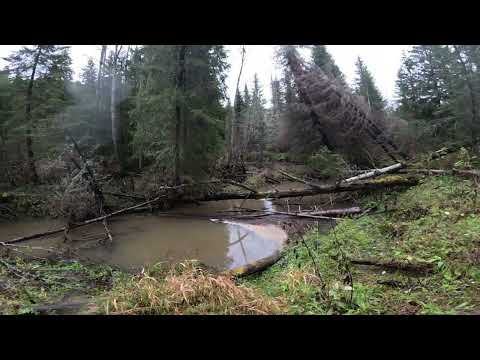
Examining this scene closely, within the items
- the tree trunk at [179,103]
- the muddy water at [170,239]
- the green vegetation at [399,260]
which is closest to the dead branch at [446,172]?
the green vegetation at [399,260]

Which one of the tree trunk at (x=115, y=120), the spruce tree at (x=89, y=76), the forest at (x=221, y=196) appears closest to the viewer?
the forest at (x=221, y=196)

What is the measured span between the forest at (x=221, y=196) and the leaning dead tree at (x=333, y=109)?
9cm

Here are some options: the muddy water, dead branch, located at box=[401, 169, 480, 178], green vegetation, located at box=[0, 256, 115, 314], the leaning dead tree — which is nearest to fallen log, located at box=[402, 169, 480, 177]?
dead branch, located at box=[401, 169, 480, 178]

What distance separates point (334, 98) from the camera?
61.1ft

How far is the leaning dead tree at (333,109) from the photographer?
17.9 metres

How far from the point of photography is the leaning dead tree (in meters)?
17.9

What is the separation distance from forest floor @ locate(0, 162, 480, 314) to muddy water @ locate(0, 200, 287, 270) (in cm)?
98

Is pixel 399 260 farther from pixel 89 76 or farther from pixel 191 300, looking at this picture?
pixel 89 76

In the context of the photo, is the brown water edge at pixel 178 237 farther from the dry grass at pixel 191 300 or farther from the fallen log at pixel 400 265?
the dry grass at pixel 191 300

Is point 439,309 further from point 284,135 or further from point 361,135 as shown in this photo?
point 284,135

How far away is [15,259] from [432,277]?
8.84 meters

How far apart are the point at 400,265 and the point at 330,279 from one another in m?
1.22

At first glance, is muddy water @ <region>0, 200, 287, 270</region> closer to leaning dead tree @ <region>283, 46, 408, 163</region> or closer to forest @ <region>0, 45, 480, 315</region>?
forest @ <region>0, 45, 480, 315</region>

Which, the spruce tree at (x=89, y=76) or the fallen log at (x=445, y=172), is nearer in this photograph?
the fallen log at (x=445, y=172)
